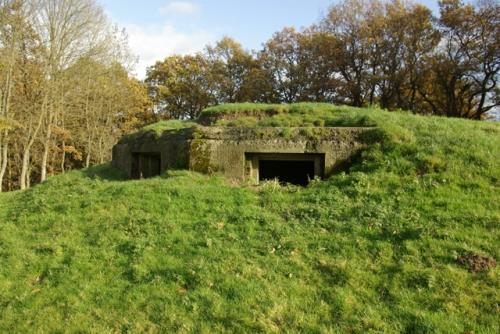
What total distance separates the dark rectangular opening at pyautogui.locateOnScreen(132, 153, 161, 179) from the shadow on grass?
0.36 metres

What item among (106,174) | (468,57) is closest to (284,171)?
(106,174)

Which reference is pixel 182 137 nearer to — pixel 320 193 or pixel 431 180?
pixel 320 193

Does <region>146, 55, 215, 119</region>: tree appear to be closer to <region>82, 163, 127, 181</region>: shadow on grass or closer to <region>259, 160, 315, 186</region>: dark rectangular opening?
<region>82, 163, 127, 181</region>: shadow on grass

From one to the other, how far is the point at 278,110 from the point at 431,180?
468 cm

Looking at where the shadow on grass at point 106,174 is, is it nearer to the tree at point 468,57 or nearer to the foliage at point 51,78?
the foliage at point 51,78

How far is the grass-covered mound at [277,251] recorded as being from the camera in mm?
4277

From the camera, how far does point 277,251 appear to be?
5.43 metres

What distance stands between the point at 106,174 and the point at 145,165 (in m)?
1.13

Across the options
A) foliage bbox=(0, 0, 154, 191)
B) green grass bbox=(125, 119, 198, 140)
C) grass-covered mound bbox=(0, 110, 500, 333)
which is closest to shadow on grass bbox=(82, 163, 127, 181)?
green grass bbox=(125, 119, 198, 140)

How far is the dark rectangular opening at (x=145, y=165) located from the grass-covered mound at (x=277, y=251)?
7.06 ft

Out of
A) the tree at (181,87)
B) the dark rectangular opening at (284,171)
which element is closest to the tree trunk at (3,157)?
the tree at (181,87)

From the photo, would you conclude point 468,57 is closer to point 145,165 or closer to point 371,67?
point 371,67

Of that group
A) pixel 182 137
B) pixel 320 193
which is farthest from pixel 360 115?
pixel 182 137

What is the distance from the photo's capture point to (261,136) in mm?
8289
